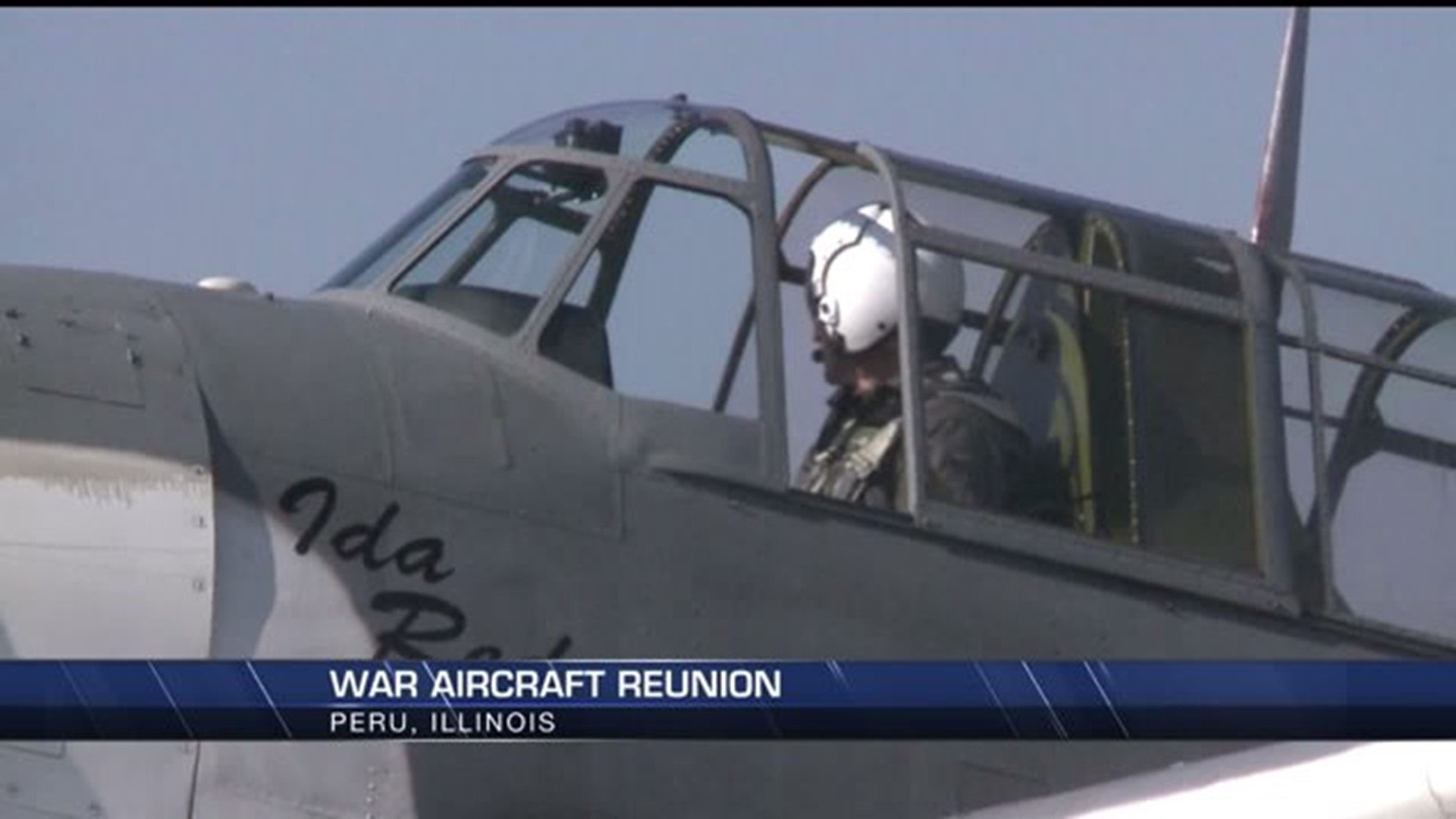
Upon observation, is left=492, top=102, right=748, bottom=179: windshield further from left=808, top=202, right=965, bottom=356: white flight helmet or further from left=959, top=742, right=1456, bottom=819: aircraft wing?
left=959, top=742, right=1456, bottom=819: aircraft wing

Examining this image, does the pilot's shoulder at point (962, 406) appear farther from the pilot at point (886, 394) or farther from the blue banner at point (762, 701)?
the blue banner at point (762, 701)

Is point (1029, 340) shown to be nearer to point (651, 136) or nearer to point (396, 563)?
point (651, 136)

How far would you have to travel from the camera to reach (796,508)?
8227 millimetres

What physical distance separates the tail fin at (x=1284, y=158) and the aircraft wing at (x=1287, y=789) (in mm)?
6038

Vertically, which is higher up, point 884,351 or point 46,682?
point 884,351

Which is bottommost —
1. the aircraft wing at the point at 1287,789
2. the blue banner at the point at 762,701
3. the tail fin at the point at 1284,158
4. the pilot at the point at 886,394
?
the blue banner at the point at 762,701

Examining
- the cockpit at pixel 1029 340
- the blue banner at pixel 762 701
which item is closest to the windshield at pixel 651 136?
the cockpit at pixel 1029 340

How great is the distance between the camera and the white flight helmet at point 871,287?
8.50m

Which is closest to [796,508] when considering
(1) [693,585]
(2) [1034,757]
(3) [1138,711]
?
(1) [693,585]

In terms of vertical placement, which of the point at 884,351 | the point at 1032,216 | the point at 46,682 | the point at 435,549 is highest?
the point at 1032,216

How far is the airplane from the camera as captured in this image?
762cm

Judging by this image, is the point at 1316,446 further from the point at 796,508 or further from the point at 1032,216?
the point at 796,508

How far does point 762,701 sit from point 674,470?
2.08 m

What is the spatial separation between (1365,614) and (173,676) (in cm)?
376
